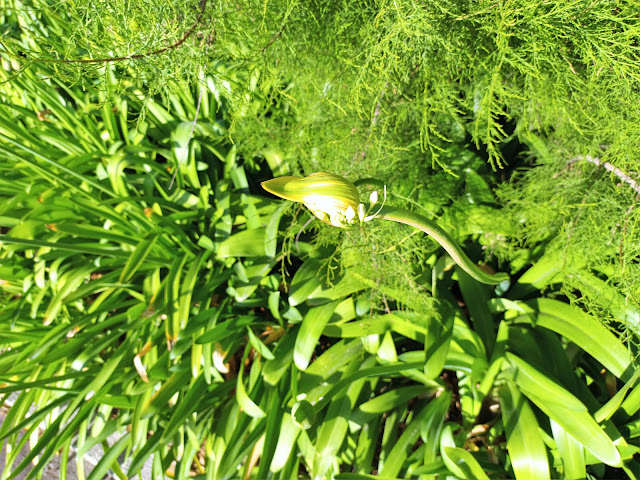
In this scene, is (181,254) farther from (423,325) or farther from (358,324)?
(423,325)

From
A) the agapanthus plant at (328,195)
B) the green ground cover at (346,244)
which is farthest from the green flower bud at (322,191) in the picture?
the green ground cover at (346,244)

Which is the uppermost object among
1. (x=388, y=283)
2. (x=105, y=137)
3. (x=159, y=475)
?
(x=105, y=137)

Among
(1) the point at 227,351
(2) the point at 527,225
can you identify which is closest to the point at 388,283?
(2) the point at 527,225

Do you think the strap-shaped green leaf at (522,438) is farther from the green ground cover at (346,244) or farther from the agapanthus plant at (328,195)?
the agapanthus plant at (328,195)

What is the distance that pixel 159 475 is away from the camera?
1.26m

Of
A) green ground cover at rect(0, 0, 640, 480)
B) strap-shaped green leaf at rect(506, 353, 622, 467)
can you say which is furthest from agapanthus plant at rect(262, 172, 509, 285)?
strap-shaped green leaf at rect(506, 353, 622, 467)

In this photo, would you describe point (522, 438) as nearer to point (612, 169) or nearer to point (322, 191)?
point (612, 169)

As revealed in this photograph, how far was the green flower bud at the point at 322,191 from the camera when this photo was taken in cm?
50

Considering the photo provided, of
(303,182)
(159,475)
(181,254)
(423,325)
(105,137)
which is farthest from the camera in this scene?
(105,137)

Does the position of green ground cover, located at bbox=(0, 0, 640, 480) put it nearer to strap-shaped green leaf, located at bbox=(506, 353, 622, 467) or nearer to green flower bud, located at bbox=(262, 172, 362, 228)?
strap-shaped green leaf, located at bbox=(506, 353, 622, 467)

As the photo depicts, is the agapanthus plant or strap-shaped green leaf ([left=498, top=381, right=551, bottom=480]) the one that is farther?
strap-shaped green leaf ([left=498, top=381, right=551, bottom=480])

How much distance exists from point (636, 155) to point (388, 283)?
0.60 m

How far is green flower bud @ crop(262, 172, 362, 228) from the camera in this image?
1.63 ft

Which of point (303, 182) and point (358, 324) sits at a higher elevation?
point (358, 324)
